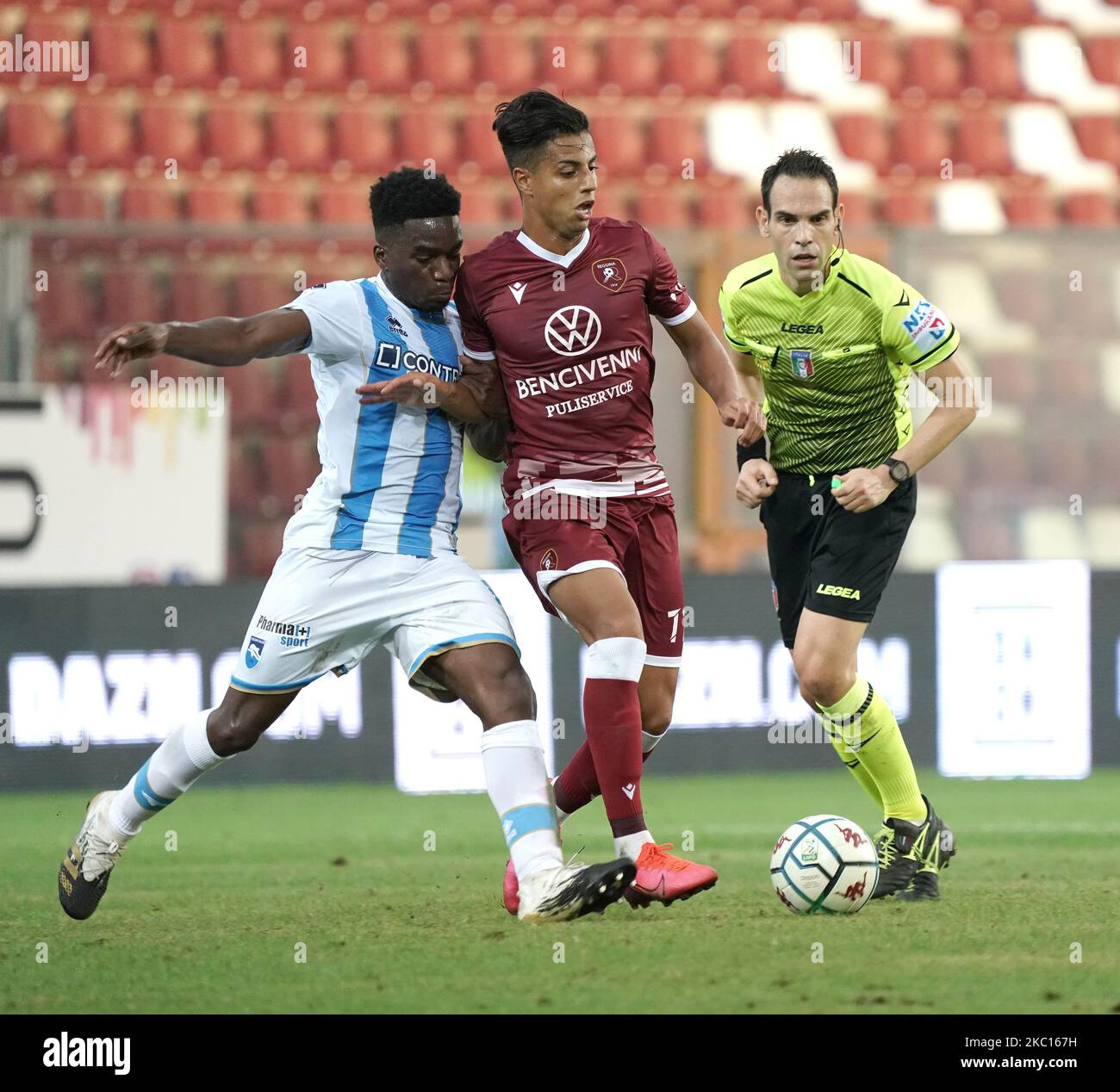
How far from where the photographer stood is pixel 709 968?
402 centimetres

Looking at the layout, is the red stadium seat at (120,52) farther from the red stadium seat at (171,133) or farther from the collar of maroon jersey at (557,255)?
the collar of maroon jersey at (557,255)

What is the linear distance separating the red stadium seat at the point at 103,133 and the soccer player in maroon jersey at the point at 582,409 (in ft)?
20.9

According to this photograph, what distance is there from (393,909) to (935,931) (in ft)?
4.96

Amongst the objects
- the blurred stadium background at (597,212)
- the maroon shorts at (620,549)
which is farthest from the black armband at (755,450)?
the blurred stadium background at (597,212)

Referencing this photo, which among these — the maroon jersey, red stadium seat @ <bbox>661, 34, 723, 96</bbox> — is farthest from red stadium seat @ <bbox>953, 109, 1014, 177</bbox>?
the maroon jersey

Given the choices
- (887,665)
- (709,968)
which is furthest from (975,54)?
(709,968)

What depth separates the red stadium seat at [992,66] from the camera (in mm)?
12383

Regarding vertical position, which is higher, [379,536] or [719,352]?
[719,352]

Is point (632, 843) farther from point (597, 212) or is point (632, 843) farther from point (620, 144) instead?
point (620, 144)

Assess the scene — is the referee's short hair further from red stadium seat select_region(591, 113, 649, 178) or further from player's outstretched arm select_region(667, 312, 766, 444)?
red stadium seat select_region(591, 113, 649, 178)

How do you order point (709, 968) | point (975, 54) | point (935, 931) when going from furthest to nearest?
1. point (975, 54)
2. point (935, 931)
3. point (709, 968)

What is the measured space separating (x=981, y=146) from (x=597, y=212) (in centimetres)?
282

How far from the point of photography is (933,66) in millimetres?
12375

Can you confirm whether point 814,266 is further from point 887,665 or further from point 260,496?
point 260,496
